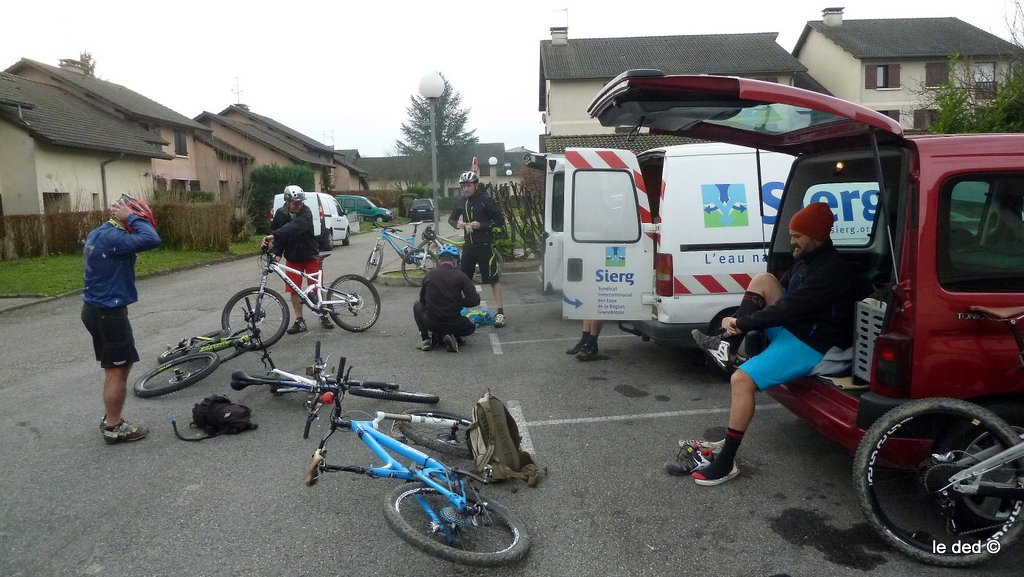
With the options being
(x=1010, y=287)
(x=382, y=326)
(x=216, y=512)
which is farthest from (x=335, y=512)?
(x=382, y=326)

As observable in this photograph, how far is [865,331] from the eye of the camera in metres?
3.88

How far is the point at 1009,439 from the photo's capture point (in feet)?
10.4

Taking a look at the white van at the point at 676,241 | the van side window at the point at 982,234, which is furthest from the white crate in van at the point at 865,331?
the white van at the point at 676,241

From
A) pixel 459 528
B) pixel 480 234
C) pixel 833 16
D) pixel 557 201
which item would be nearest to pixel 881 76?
pixel 833 16

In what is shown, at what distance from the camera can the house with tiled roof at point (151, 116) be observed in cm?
3228

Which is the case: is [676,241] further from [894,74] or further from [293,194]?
[894,74]

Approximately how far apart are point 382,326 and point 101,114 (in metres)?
27.2

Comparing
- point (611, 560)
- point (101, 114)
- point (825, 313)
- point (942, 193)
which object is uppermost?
point (101, 114)

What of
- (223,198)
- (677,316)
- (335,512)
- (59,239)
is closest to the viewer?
(335,512)

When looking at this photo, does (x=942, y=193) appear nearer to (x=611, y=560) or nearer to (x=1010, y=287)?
(x=1010, y=287)

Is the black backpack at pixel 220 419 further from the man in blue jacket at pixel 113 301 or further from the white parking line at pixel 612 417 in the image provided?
the white parking line at pixel 612 417

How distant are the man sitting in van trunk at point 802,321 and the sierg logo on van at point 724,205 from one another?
81.6 inches

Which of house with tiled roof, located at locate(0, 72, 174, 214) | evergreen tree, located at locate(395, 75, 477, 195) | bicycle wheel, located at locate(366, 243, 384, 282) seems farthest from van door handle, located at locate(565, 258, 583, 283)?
evergreen tree, located at locate(395, 75, 477, 195)

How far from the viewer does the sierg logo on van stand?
624cm
